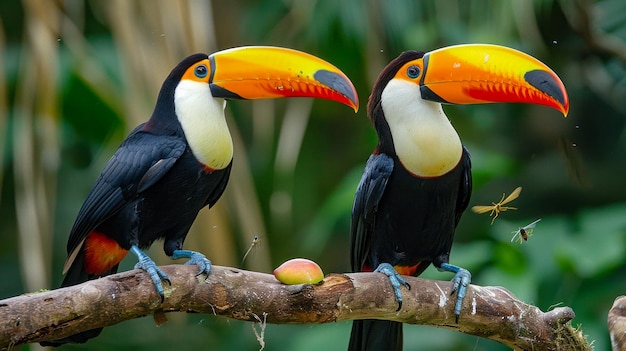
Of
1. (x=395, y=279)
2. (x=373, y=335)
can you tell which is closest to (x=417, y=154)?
(x=395, y=279)

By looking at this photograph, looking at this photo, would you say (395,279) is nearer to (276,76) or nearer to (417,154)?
(417,154)

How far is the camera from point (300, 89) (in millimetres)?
3285

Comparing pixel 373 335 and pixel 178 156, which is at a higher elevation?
pixel 178 156

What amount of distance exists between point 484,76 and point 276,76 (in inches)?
27.6

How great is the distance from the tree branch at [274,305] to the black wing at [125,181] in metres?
0.41

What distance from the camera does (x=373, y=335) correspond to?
337cm

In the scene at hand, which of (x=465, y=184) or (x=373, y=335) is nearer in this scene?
(x=373, y=335)

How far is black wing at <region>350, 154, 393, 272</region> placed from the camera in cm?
334

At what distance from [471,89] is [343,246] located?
2994 millimetres

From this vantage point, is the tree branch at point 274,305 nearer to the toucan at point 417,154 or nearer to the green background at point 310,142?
the toucan at point 417,154

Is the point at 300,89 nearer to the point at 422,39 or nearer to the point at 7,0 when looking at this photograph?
the point at 422,39

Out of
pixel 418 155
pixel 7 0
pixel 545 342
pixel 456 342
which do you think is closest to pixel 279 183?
pixel 456 342

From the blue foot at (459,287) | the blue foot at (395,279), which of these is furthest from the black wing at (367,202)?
the blue foot at (459,287)

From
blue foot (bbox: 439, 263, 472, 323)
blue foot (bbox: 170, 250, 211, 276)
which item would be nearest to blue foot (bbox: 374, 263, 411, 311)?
blue foot (bbox: 439, 263, 472, 323)
